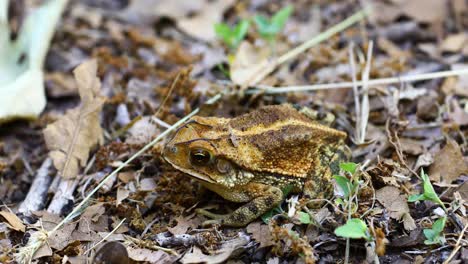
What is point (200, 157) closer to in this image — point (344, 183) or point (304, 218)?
point (304, 218)

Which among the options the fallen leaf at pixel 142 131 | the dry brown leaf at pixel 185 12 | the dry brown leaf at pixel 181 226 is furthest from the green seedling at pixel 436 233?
the dry brown leaf at pixel 185 12

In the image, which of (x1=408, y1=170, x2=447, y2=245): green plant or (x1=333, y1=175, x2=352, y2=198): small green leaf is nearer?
(x1=408, y1=170, x2=447, y2=245): green plant

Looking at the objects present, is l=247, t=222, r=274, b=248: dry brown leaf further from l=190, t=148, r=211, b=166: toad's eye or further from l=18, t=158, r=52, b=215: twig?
l=18, t=158, r=52, b=215: twig

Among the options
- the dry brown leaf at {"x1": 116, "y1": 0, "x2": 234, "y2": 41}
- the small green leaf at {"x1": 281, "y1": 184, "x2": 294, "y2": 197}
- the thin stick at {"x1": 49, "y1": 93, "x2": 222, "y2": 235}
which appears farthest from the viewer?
the dry brown leaf at {"x1": 116, "y1": 0, "x2": 234, "y2": 41}

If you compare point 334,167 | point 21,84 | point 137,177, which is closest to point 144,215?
point 137,177

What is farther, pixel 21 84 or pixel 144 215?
pixel 21 84

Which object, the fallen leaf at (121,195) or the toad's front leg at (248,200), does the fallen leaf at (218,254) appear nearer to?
the toad's front leg at (248,200)

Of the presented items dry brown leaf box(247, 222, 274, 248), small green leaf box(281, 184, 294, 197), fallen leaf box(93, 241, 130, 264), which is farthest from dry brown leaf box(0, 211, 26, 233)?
small green leaf box(281, 184, 294, 197)

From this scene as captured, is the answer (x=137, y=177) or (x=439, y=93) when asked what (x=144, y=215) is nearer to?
(x=137, y=177)

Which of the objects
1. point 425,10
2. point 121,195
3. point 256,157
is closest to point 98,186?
point 121,195
